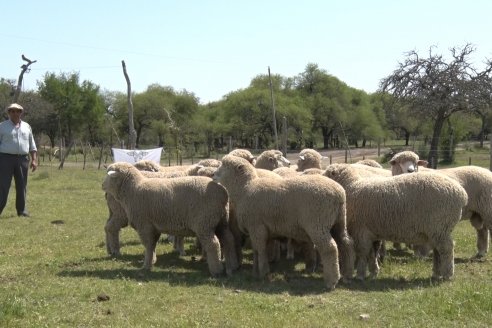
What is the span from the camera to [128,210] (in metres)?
8.61

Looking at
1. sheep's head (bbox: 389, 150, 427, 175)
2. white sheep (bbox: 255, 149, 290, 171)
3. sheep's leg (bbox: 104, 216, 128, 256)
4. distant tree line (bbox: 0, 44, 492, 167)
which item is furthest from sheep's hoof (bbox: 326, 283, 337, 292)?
distant tree line (bbox: 0, 44, 492, 167)

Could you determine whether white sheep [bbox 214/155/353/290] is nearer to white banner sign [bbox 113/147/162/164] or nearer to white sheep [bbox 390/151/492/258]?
white sheep [bbox 390/151/492/258]

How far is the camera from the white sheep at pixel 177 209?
814cm

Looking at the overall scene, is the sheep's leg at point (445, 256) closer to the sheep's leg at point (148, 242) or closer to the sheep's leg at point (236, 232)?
the sheep's leg at point (236, 232)

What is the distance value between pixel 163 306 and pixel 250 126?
49469 mm

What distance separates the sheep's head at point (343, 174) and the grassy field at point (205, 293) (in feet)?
4.85

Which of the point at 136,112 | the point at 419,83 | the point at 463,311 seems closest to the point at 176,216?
the point at 463,311

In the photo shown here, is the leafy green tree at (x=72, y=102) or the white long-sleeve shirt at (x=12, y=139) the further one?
the leafy green tree at (x=72, y=102)

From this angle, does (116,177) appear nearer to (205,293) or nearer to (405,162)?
(205,293)

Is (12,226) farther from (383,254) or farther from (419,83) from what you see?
(419,83)

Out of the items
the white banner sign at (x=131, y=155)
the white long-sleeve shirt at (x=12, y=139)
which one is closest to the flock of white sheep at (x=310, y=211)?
the white long-sleeve shirt at (x=12, y=139)

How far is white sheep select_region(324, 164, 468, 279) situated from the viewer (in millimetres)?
7480

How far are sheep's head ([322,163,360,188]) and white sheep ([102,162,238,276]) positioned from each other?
1.70 metres

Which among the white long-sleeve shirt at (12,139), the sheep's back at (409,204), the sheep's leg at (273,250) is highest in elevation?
the white long-sleeve shirt at (12,139)
